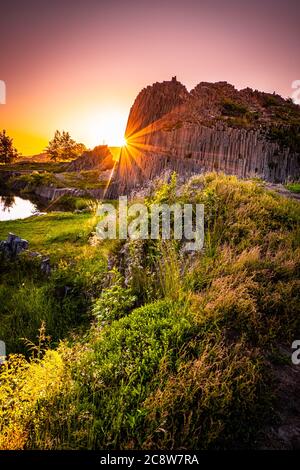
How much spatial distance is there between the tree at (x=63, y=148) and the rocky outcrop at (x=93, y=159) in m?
35.3

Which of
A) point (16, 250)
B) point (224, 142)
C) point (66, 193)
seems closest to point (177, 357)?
point (16, 250)

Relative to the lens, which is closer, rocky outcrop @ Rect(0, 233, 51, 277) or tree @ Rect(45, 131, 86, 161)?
rocky outcrop @ Rect(0, 233, 51, 277)

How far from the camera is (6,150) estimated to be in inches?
4163

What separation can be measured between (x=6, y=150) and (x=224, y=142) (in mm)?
106750

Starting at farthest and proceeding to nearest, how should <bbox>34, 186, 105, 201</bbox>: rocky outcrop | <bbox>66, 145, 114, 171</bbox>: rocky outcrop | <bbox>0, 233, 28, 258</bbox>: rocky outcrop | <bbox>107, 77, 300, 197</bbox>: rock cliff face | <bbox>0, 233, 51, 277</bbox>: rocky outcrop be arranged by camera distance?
<bbox>66, 145, 114, 171</bbox>: rocky outcrop → <bbox>34, 186, 105, 201</bbox>: rocky outcrop → <bbox>107, 77, 300, 197</bbox>: rock cliff face → <bbox>0, 233, 28, 258</bbox>: rocky outcrop → <bbox>0, 233, 51, 277</bbox>: rocky outcrop

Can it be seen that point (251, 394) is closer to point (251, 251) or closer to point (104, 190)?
point (251, 251)

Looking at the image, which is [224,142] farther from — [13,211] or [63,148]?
[63,148]

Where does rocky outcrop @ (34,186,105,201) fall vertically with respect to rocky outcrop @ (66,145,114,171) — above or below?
below

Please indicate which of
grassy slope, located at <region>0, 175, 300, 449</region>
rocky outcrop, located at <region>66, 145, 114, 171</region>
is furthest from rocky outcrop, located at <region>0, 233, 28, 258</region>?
rocky outcrop, located at <region>66, 145, 114, 171</region>

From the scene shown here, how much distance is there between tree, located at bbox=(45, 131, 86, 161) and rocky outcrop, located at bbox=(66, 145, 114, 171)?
35.3m

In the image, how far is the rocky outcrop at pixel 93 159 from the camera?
86812mm

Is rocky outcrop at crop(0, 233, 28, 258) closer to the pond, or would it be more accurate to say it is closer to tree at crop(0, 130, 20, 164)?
the pond

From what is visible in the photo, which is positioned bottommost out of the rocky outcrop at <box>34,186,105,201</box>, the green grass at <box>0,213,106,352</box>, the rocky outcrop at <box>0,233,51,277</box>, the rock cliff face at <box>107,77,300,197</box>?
the green grass at <box>0,213,106,352</box>

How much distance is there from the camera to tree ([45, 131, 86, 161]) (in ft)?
398
